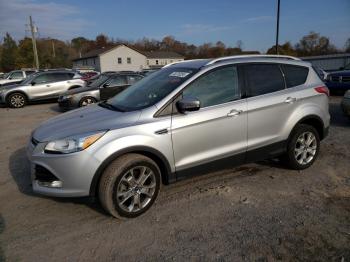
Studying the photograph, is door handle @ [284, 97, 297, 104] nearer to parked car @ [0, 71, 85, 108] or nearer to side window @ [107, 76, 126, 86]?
side window @ [107, 76, 126, 86]

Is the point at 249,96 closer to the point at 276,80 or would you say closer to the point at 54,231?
the point at 276,80

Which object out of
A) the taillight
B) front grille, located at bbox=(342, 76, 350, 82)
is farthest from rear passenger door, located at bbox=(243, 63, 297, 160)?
front grille, located at bbox=(342, 76, 350, 82)

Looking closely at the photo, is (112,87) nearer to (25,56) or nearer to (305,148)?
(305,148)

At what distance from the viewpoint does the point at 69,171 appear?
3463 millimetres

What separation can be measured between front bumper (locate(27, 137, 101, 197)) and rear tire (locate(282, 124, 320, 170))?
120 inches

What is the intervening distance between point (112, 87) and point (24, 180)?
8125mm

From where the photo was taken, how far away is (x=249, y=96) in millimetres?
4438

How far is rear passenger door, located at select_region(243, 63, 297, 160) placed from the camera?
4.46 m

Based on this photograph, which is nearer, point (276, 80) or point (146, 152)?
point (146, 152)

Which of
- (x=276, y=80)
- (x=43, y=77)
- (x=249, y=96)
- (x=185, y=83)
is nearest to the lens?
(x=185, y=83)

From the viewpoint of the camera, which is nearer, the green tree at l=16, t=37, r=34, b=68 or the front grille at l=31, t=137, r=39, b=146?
the front grille at l=31, t=137, r=39, b=146

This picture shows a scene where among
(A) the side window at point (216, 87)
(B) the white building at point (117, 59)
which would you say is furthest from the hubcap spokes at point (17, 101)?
(B) the white building at point (117, 59)

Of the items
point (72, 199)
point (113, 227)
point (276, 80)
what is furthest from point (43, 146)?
point (276, 80)

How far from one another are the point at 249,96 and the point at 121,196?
222 cm
